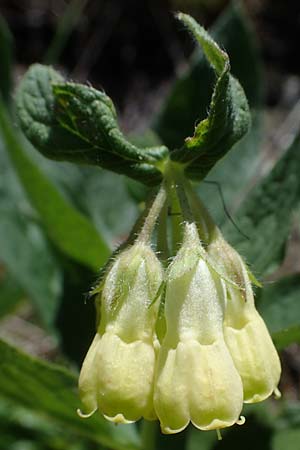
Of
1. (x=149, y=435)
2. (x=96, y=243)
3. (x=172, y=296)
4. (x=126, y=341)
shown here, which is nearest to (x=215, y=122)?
(x=172, y=296)

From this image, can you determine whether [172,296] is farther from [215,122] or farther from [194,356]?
[215,122]

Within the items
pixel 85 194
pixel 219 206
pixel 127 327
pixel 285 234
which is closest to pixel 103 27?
pixel 85 194

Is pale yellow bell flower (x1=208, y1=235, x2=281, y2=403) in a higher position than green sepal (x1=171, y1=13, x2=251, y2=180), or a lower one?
lower

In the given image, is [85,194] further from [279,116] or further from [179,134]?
[279,116]

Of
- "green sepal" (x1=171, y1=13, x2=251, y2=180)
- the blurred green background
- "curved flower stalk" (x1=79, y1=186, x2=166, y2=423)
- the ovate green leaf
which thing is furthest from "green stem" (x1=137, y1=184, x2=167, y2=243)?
the ovate green leaf

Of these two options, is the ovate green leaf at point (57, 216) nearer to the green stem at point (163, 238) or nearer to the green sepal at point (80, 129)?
the green sepal at point (80, 129)

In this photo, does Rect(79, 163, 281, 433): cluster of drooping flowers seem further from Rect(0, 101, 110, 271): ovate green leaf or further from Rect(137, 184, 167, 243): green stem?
Rect(0, 101, 110, 271): ovate green leaf
